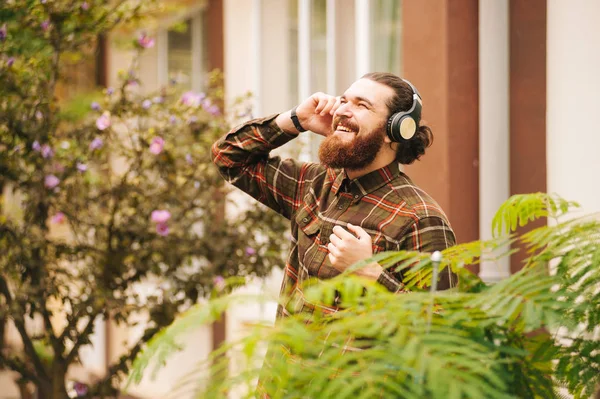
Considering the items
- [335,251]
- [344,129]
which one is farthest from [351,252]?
[344,129]

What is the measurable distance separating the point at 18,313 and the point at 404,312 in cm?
374

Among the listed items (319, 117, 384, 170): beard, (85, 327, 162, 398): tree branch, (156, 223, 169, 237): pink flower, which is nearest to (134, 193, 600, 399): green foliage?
(319, 117, 384, 170): beard

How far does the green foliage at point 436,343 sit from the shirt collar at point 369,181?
43.7 inches

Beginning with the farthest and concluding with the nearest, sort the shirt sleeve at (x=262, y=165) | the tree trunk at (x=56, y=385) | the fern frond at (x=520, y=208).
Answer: the tree trunk at (x=56, y=385), the shirt sleeve at (x=262, y=165), the fern frond at (x=520, y=208)

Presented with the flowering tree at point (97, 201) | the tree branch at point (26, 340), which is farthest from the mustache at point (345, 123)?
the tree branch at point (26, 340)

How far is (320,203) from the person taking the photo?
2930mm

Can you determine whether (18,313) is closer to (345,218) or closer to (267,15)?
(345,218)

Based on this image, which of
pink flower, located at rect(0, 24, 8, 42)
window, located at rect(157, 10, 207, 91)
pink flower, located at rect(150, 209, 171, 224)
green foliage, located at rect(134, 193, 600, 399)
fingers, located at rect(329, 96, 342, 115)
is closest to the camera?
green foliage, located at rect(134, 193, 600, 399)

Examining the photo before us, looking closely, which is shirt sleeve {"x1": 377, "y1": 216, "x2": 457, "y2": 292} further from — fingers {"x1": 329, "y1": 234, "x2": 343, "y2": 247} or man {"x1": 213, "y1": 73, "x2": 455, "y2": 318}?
fingers {"x1": 329, "y1": 234, "x2": 343, "y2": 247}

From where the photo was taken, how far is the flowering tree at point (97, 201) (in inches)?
193

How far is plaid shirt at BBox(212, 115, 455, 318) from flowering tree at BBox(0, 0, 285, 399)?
5.82ft

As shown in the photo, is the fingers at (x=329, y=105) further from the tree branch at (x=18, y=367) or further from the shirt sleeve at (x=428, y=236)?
the tree branch at (x=18, y=367)

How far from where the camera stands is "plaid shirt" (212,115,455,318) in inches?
103

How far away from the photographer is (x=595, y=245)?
5.33 ft
